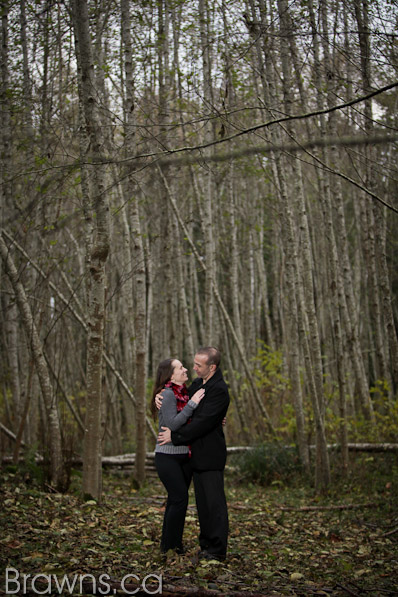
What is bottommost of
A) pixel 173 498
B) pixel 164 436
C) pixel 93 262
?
pixel 173 498

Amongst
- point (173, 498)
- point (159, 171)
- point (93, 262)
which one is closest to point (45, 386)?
point (93, 262)

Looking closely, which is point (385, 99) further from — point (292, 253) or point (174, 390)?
point (174, 390)

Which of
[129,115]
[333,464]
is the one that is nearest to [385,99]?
[129,115]

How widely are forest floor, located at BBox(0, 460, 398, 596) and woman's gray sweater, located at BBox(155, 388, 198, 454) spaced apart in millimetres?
755

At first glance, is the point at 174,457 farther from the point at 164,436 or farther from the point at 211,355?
the point at 211,355

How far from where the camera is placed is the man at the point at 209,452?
4.18 meters

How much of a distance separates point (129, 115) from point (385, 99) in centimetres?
410

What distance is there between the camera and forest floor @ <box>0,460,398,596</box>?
3.45 m

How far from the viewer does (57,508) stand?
5.27 meters

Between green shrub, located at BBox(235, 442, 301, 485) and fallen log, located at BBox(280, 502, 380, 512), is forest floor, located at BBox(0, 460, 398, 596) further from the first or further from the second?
green shrub, located at BBox(235, 442, 301, 485)

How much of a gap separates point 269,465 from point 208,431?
3.99m

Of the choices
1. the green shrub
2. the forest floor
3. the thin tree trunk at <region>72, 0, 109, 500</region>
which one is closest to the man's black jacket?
the forest floor

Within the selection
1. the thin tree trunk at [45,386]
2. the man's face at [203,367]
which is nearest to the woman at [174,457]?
the man's face at [203,367]

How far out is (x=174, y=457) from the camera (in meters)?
4.26
